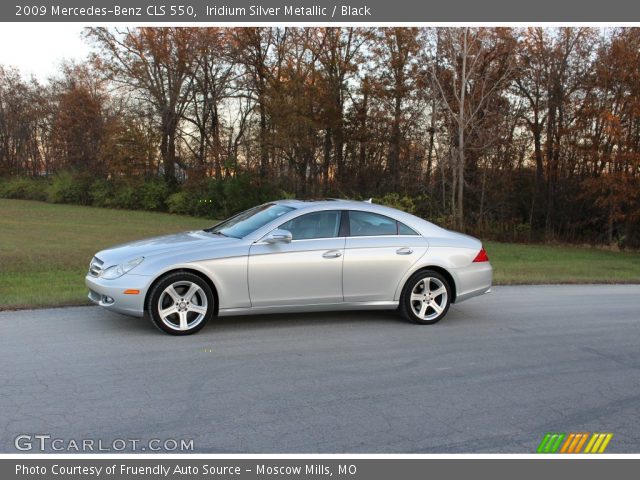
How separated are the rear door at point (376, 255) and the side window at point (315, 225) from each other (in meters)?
0.20

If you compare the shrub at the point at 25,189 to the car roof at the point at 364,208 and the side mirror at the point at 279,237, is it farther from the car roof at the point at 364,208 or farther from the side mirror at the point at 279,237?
the side mirror at the point at 279,237

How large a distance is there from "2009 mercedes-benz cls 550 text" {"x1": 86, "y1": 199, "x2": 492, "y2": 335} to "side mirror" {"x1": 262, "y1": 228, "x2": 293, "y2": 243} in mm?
12

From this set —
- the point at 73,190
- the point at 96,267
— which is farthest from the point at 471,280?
the point at 73,190

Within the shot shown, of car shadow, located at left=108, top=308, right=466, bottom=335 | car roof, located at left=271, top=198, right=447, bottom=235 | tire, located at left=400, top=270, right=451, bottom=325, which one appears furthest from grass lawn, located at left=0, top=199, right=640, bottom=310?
tire, located at left=400, top=270, right=451, bottom=325

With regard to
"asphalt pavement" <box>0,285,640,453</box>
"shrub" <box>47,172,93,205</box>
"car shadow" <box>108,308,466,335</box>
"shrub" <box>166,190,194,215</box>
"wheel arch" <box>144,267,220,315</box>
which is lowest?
"asphalt pavement" <box>0,285,640,453</box>

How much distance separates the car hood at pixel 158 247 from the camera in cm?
699

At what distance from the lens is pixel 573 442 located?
430 centimetres

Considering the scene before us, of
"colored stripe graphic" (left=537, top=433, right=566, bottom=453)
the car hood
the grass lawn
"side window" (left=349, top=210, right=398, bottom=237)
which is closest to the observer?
"colored stripe graphic" (left=537, top=433, right=566, bottom=453)

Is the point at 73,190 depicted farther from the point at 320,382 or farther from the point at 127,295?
the point at 320,382

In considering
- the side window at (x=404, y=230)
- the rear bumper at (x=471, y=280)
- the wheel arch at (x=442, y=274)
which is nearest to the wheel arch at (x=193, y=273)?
the wheel arch at (x=442, y=274)

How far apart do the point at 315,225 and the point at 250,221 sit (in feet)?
2.75

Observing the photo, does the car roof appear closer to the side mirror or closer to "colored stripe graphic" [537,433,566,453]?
the side mirror

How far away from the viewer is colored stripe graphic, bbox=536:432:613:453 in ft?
13.8

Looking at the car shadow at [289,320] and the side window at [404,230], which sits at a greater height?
the side window at [404,230]
